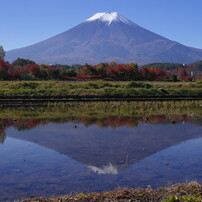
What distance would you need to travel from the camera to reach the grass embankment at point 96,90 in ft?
82.8

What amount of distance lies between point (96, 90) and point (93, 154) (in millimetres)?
18163

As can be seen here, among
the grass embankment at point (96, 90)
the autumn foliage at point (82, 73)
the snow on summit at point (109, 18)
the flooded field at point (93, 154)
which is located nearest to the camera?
the flooded field at point (93, 154)

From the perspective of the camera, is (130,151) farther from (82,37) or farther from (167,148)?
(82,37)

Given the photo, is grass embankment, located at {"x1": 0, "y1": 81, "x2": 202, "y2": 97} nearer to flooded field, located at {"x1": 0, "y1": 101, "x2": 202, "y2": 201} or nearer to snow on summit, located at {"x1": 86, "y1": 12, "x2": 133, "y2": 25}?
flooded field, located at {"x1": 0, "y1": 101, "x2": 202, "y2": 201}

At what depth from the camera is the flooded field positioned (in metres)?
5.98

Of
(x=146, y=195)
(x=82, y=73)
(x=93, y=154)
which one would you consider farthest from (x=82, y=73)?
(x=146, y=195)

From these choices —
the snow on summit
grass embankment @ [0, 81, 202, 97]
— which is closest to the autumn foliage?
grass embankment @ [0, 81, 202, 97]

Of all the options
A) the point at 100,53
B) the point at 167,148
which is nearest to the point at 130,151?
the point at 167,148

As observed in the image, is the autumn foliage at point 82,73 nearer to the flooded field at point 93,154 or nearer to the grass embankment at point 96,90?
the grass embankment at point 96,90

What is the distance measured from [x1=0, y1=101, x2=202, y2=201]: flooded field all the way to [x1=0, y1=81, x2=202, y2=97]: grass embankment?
1048 centimetres

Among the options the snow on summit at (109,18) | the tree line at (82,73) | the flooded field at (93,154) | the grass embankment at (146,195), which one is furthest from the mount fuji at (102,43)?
the grass embankment at (146,195)

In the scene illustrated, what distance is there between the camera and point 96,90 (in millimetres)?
26141

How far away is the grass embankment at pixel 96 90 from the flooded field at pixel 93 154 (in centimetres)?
1048

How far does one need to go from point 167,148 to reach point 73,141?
275 cm
